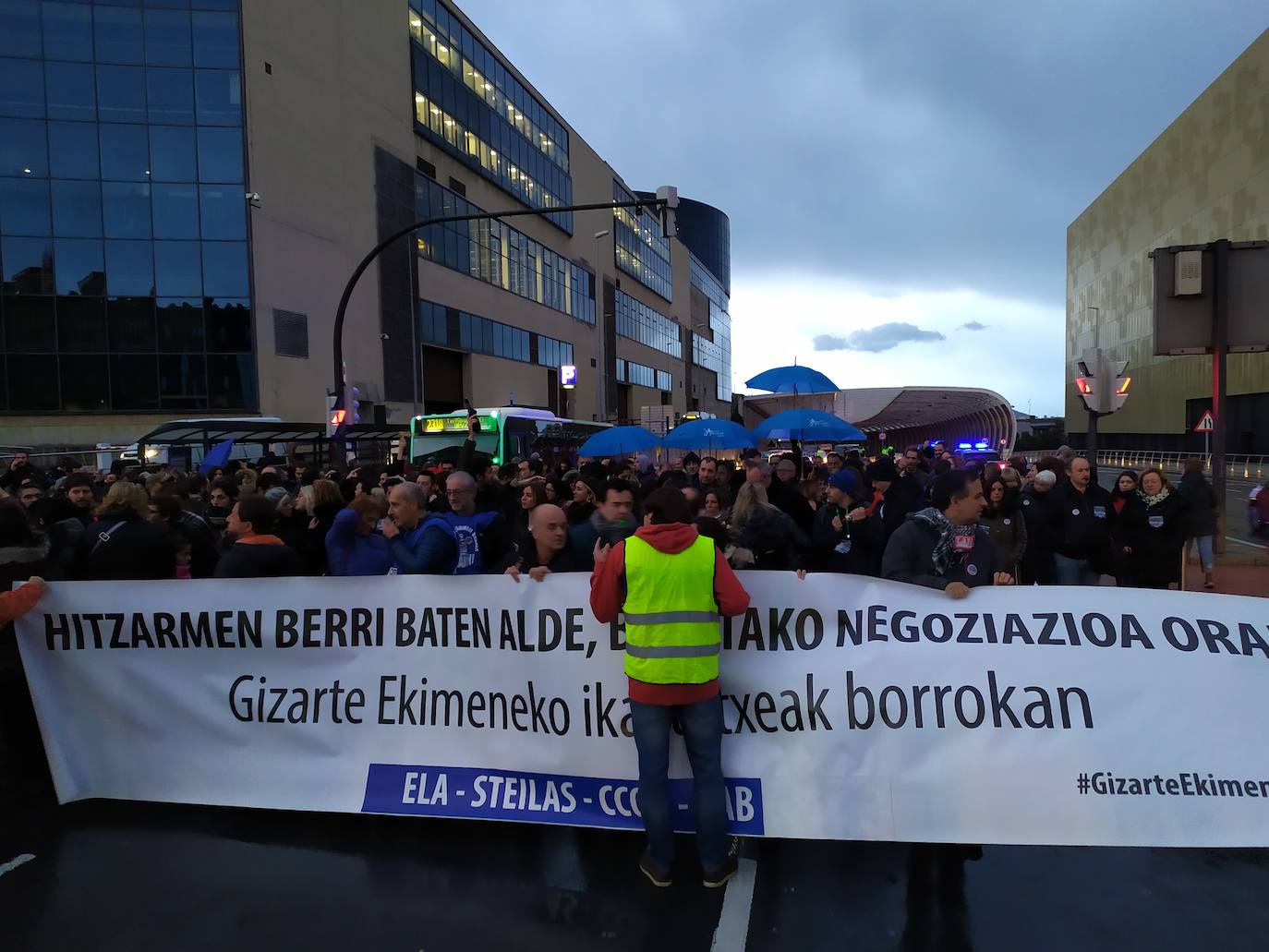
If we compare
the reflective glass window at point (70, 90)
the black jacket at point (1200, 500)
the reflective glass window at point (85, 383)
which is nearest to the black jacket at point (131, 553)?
the black jacket at point (1200, 500)

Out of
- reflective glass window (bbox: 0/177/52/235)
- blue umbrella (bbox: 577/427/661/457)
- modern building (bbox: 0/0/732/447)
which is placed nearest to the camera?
blue umbrella (bbox: 577/427/661/457)

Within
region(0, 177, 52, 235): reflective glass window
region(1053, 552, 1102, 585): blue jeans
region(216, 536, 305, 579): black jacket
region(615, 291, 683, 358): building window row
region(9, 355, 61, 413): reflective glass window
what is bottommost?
region(1053, 552, 1102, 585): blue jeans

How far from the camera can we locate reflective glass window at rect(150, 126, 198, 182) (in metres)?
29.3

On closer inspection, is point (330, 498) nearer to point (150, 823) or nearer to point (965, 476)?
point (150, 823)

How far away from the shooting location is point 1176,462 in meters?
48.0

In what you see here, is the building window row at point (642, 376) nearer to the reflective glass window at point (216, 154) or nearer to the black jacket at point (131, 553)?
the reflective glass window at point (216, 154)

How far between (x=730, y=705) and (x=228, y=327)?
1248 inches

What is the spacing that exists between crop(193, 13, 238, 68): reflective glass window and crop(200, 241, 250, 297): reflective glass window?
687cm

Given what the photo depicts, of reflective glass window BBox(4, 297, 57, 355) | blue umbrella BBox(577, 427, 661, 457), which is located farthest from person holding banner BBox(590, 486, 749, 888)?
reflective glass window BBox(4, 297, 57, 355)

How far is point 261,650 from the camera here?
14.1ft

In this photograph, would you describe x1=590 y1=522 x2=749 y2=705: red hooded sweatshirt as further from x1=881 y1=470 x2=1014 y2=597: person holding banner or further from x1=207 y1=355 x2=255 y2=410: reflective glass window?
x1=207 y1=355 x2=255 y2=410: reflective glass window

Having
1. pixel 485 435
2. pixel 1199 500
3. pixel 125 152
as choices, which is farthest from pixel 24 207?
pixel 1199 500

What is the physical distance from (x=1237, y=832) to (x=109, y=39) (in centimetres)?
3837

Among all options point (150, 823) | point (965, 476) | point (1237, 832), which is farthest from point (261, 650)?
point (1237, 832)
